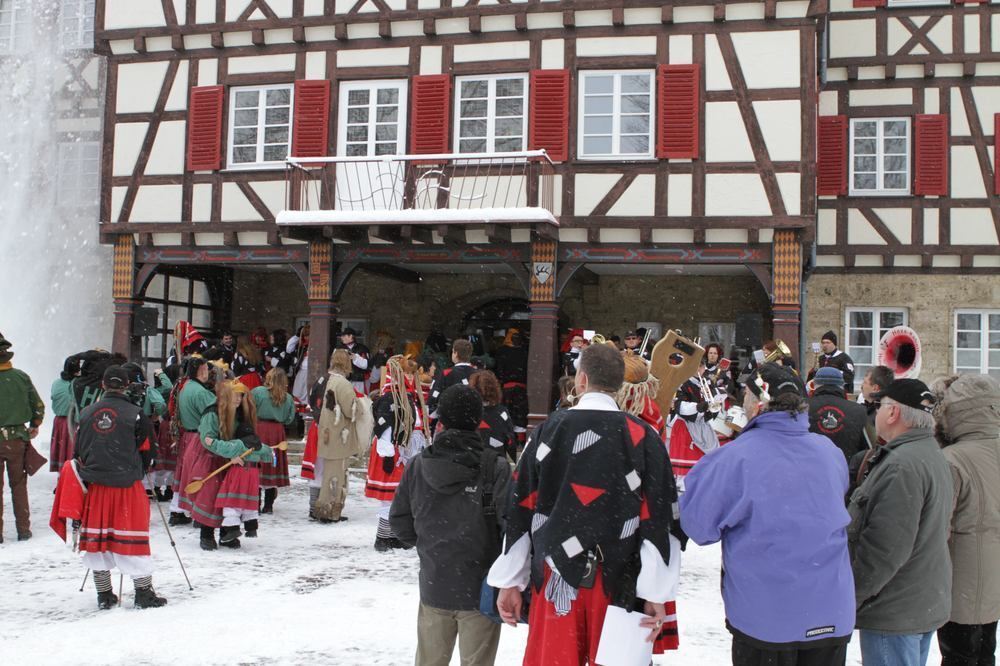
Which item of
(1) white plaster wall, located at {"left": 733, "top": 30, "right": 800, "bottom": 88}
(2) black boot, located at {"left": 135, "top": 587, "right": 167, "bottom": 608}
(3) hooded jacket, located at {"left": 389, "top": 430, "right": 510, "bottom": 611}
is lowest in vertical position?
(2) black boot, located at {"left": 135, "top": 587, "right": 167, "bottom": 608}

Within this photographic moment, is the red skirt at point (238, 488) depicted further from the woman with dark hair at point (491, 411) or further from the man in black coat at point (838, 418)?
the man in black coat at point (838, 418)

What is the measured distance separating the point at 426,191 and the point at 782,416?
34.3 feet

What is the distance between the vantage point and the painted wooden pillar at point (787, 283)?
41.1 ft

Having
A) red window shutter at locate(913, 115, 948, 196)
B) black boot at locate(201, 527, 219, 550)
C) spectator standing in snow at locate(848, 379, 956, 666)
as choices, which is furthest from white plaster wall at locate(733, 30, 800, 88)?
spectator standing in snow at locate(848, 379, 956, 666)

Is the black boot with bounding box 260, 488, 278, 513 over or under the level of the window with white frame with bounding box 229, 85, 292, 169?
under

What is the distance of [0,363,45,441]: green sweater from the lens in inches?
310

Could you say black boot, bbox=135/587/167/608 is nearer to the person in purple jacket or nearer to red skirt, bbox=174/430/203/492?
red skirt, bbox=174/430/203/492

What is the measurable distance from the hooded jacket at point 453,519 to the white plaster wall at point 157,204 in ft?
38.8

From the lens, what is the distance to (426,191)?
520 inches

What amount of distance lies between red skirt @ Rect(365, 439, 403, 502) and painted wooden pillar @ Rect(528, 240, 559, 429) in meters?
5.37

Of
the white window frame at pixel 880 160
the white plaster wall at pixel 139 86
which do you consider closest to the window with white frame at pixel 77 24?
the white plaster wall at pixel 139 86

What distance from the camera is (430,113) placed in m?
13.6

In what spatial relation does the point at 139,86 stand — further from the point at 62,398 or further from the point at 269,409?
the point at 269,409

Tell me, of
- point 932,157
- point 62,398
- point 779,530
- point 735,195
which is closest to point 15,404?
point 62,398
